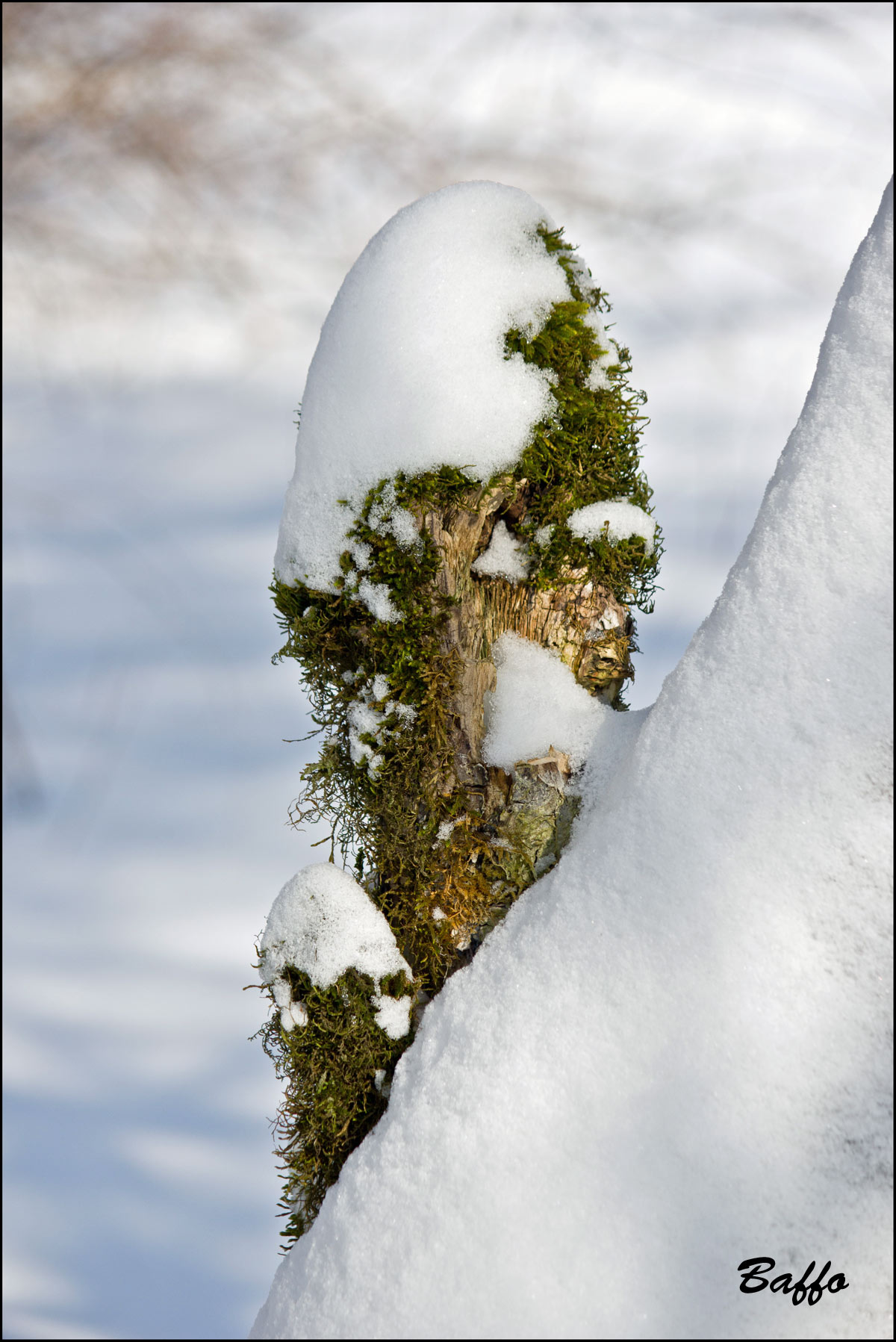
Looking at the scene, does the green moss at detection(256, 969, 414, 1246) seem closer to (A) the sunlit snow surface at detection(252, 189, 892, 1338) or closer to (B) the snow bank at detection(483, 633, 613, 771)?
(A) the sunlit snow surface at detection(252, 189, 892, 1338)

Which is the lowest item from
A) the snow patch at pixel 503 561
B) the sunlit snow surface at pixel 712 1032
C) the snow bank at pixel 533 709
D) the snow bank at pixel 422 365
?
the sunlit snow surface at pixel 712 1032

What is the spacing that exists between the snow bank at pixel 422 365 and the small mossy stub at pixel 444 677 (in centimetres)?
3

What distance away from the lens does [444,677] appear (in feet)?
5.29

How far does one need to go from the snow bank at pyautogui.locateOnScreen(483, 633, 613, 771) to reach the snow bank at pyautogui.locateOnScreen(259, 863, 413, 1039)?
304mm

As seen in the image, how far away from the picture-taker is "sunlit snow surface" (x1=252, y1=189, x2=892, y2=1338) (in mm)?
1226

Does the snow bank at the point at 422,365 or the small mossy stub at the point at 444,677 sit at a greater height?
the snow bank at the point at 422,365

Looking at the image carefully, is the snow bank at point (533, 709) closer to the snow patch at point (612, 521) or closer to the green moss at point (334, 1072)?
the snow patch at point (612, 521)

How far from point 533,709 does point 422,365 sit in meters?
0.56

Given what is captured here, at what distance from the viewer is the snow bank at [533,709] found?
1601 mm

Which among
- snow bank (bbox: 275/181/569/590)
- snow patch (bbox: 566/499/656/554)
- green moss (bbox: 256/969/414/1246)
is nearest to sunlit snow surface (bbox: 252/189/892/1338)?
Answer: green moss (bbox: 256/969/414/1246)

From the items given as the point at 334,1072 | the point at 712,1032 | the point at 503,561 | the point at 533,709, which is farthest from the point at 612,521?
the point at 334,1072

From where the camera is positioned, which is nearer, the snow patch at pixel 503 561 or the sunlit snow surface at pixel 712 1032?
the sunlit snow surface at pixel 712 1032

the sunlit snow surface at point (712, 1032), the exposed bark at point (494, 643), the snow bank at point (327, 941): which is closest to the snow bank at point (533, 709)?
the exposed bark at point (494, 643)

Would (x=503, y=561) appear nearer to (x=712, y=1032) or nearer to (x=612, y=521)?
(x=612, y=521)
